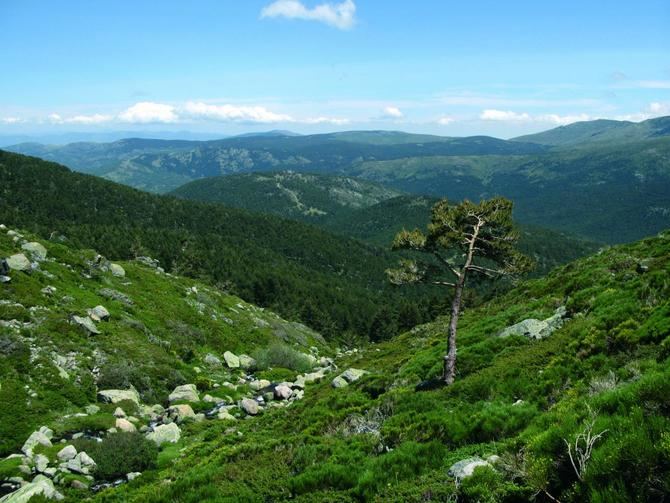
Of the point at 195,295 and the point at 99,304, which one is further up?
the point at 99,304

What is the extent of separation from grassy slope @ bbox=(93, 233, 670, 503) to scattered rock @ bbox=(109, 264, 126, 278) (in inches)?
1158

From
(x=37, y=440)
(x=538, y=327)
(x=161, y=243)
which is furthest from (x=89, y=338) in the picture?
(x=161, y=243)

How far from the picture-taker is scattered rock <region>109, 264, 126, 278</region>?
45.9 m

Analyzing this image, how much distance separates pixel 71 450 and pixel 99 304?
1959 centimetres

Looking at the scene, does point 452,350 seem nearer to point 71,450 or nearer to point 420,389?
point 420,389

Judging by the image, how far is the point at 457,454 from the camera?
10508mm

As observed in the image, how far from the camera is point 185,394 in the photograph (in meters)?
27.6

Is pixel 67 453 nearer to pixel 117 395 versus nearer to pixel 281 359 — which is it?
pixel 117 395

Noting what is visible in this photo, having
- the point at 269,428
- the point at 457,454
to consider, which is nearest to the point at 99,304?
the point at 269,428

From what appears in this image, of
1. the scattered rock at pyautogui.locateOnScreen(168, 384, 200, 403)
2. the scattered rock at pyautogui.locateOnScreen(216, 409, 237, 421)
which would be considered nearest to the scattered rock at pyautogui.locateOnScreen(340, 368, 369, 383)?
the scattered rock at pyautogui.locateOnScreen(216, 409, 237, 421)

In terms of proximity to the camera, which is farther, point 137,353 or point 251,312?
point 251,312

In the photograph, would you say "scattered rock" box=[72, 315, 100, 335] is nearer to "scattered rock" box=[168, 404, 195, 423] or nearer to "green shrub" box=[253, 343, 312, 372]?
"scattered rock" box=[168, 404, 195, 423]

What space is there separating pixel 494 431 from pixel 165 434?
16077 mm

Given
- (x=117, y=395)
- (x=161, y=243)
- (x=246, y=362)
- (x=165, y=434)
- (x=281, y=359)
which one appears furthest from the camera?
(x=161, y=243)
